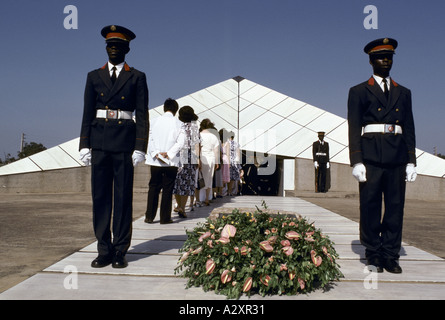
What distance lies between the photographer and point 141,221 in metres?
5.23

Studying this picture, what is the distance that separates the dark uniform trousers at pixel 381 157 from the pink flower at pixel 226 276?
1349 mm

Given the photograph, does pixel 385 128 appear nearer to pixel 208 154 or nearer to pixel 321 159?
pixel 208 154

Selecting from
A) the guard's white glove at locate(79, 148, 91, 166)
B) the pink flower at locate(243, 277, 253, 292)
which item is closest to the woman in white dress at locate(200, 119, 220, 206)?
the guard's white glove at locate(79, 148, 91, 166)

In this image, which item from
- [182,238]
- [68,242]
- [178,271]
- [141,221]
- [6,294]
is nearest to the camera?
[6,294]

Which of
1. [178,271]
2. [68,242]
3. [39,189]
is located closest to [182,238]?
[68,242]

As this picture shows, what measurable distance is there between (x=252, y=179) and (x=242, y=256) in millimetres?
16836

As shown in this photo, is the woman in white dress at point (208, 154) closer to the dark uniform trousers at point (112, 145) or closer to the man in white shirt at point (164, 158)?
the man in white shirt at point (164, 158)

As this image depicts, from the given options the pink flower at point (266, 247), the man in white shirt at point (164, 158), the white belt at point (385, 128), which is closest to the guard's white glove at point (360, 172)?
the white belt at point (385, 128)

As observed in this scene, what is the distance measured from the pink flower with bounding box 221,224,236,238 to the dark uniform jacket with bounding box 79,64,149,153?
0.98 m

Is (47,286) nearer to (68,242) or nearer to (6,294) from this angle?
(6,294)

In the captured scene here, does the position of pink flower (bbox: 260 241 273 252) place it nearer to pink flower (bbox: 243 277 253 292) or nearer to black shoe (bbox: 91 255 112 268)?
pink flower (bbox: 243 277 253 292)

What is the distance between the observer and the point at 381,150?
2.87 m

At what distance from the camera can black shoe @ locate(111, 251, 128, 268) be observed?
275cm

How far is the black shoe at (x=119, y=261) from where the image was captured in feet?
9.01
